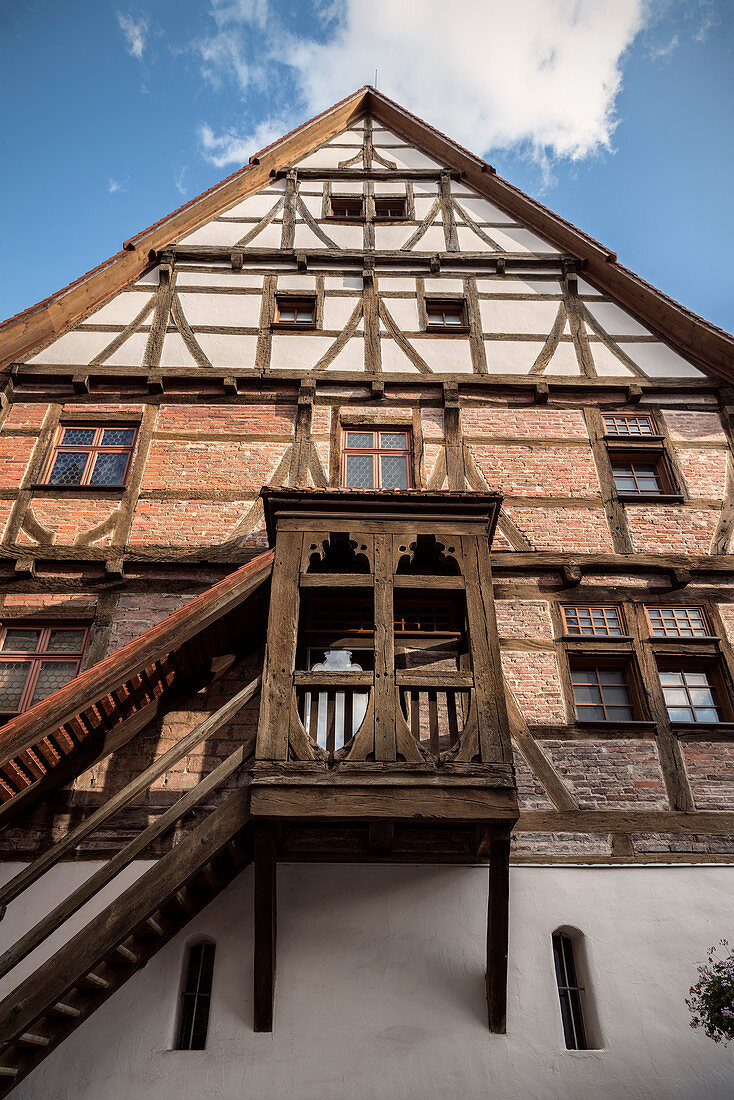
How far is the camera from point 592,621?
938 cm

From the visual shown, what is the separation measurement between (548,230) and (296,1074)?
1207 centimetres

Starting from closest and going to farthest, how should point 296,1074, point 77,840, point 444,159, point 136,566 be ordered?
point 77,840 → point 296,1074 → point 136,566 → point 444,159

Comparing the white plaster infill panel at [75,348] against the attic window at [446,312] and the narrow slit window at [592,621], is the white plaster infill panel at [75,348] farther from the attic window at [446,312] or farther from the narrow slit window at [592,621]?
the narrow slit window at [592,621]

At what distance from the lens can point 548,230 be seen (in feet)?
44.0

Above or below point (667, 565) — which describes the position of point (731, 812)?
below

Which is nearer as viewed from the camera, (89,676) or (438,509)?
(89,676)

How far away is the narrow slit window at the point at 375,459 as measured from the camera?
10.7 metres

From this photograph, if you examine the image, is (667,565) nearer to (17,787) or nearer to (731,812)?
(731,812)

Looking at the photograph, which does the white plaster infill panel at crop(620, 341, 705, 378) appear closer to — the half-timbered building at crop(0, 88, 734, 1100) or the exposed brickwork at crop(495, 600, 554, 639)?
the half-timbered building at crop(0, 88, 734, 1100)

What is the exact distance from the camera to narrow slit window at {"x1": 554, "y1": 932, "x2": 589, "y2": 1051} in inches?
269

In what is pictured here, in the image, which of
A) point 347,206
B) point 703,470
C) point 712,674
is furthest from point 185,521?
point 347,206

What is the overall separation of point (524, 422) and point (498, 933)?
21.6 feet

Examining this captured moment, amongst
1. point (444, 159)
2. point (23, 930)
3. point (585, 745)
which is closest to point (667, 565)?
point (585, 745)

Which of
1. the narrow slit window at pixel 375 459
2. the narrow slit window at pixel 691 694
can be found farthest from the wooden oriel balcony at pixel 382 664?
the narrow slit window at pixel 691 694
